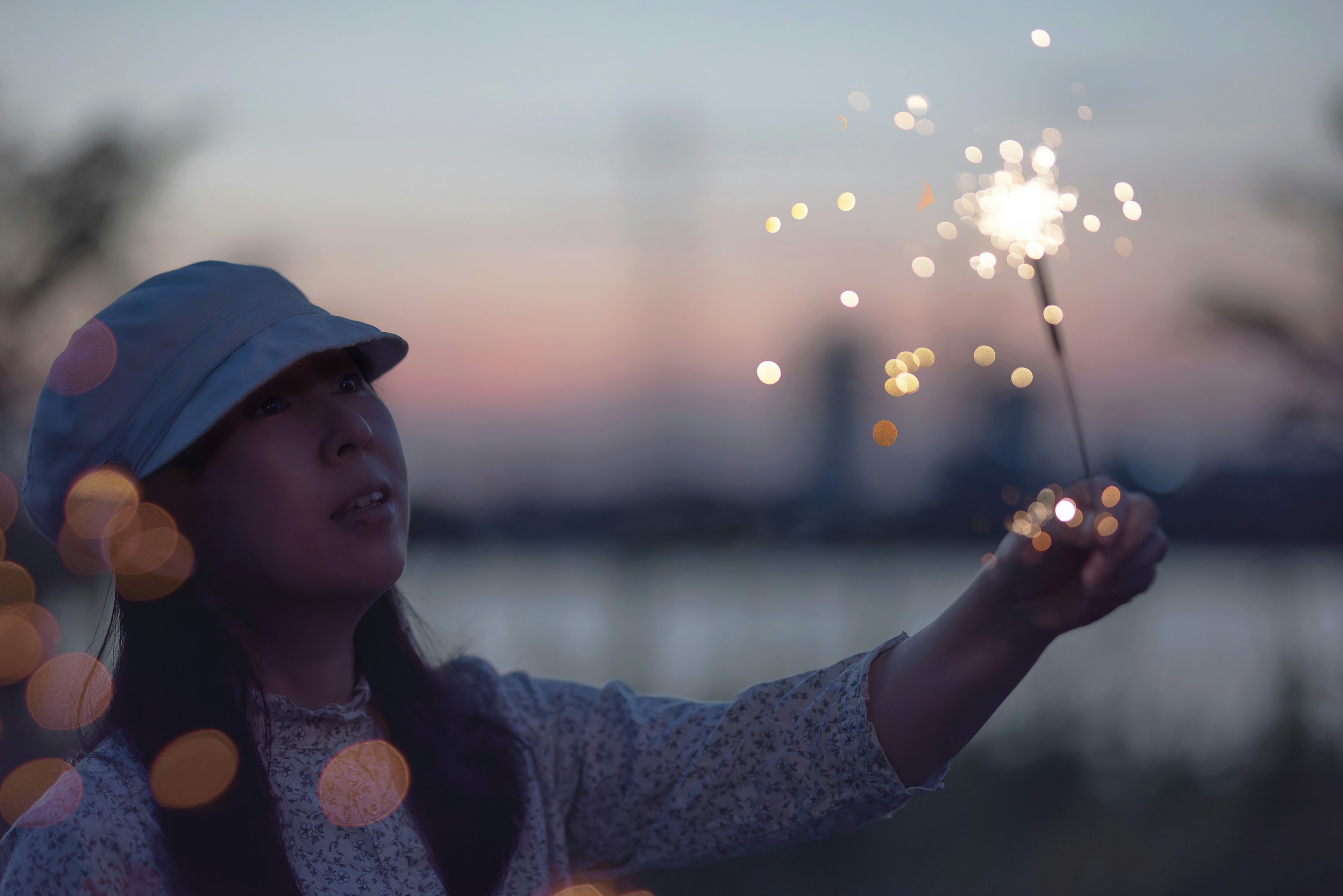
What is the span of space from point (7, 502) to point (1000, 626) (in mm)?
4270

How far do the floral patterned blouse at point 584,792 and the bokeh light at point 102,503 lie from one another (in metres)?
0.34

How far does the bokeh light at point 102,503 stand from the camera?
1.62 m

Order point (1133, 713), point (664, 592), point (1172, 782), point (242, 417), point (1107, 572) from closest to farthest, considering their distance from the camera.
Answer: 1. point (1107, 572)
2. point (242, 417)
3. point (1172, 782)
4. point (1133, 713)
5. point (664, 592)

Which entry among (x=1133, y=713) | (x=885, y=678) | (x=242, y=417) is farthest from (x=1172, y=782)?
(x=242, y=417)

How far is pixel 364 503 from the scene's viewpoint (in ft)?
5.51

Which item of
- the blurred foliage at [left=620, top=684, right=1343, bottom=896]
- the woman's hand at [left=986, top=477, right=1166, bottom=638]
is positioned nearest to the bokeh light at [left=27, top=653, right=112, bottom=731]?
the blurred foliage at [left=620, top=684, right=1343, bottom=896]

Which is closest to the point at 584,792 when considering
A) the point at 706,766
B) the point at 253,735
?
the point at 706,766

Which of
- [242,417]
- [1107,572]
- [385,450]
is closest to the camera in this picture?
[1107,572]

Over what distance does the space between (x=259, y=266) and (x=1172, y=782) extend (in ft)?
16.5

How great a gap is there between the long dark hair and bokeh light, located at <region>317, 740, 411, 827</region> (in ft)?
0.09

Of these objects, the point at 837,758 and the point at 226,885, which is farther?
the point at 837,758

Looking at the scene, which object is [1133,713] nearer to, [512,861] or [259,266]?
[512,861]

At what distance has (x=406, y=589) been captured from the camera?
7.79 ft

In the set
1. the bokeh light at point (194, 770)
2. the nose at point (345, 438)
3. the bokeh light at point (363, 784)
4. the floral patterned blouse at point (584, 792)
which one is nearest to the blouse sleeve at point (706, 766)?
the floral patterned blouse at point (584, 792)
